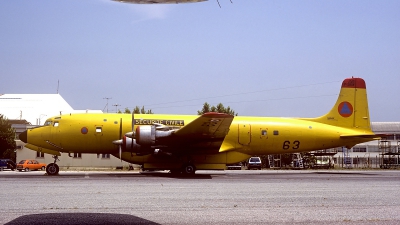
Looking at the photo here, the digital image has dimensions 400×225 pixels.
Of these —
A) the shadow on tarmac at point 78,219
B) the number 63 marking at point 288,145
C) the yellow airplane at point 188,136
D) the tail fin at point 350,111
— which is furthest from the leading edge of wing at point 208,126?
the shadow on tarmac at point 78,219

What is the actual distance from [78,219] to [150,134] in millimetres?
17028

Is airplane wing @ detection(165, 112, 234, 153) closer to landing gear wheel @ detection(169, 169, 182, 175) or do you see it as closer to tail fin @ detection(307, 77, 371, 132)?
landing gear wheel @ detection(169, 169, 182, 175)

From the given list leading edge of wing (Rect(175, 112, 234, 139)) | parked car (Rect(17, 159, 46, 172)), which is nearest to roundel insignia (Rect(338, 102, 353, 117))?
leading edge of wing (Rect(175, 112, 234, 139))

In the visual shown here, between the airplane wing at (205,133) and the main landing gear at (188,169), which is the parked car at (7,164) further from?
the airplane wing at (205,133)

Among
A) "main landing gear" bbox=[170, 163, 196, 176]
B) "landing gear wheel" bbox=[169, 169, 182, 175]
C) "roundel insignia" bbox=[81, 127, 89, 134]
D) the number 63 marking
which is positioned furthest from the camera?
the number 63 marking

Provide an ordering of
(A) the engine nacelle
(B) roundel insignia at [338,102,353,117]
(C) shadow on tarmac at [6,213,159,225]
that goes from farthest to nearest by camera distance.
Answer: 1. (B) roundel insignia at [338,102,353,117]
2. (A) the engine nacelle
3. (C) shadow on tarmac at [6,213,159,225]

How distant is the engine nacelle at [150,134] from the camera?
2678 cm

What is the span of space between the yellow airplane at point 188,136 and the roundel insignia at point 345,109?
77 mm

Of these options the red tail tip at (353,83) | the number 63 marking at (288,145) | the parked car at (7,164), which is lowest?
the parked car at (7,164)

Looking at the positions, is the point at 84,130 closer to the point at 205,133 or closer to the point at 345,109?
the point at 205,133

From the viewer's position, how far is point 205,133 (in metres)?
27.0

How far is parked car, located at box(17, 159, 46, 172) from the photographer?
4253 cm

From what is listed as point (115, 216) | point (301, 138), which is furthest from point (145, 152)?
point (115, 216)

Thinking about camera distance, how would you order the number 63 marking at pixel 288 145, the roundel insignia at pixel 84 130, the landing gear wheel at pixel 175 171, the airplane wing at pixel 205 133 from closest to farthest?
1. the airplane wing at pixel 205 133
2. the roundel insignia at pixel 84 130
3. the landing gear wheel at pixel 175 171
4. the number 63 marking at pixel 288 145
